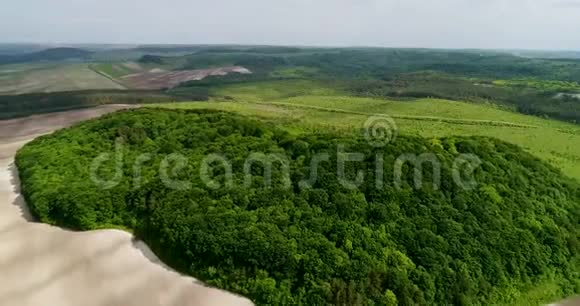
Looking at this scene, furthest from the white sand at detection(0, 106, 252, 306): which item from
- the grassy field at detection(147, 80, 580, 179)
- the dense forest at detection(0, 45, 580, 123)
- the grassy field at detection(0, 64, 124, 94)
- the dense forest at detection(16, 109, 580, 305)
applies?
the grassy field at detection(0, 64, 124, 94)

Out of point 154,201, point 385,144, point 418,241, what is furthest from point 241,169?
point 418,241

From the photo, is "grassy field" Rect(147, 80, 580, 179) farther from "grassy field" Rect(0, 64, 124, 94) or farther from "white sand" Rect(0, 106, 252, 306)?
"grassy field" Rect(0, 64, 124, 94)

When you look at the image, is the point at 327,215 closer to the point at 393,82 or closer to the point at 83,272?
the point at 83,272

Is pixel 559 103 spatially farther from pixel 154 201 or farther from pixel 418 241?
pixel 154 201

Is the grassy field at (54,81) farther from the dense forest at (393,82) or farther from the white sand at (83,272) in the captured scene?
the white sand at (83,272)
